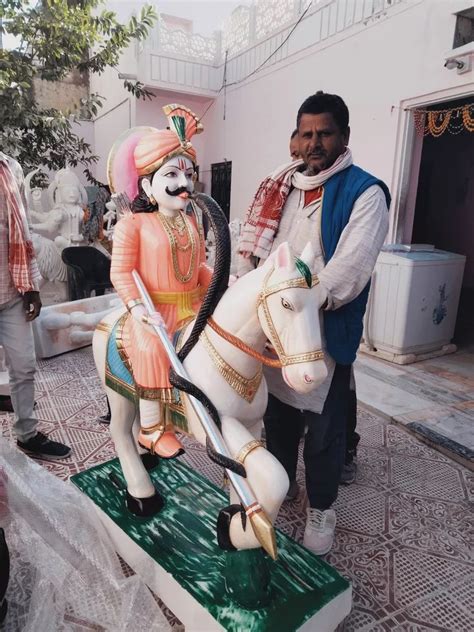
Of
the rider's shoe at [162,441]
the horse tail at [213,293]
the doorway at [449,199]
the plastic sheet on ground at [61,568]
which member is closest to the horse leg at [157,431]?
the rider's shoe at [162,441]

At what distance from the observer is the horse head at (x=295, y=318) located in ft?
3.61

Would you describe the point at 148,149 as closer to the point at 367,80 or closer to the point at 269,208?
the point at 269,208

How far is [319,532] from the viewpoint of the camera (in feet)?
5.87

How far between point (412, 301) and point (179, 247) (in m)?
3.10

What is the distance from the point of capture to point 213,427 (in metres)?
1.26

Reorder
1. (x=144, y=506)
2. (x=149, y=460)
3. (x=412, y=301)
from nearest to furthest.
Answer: (x=144, y=506) < (x=149, y=460) < (x=412, y=301)

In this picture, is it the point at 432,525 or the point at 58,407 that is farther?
the point at 58,407

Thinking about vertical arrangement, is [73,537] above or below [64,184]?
below

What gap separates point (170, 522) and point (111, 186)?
3.94ft

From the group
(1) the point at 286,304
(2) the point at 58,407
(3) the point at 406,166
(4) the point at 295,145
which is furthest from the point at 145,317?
(3) the point at 406,166

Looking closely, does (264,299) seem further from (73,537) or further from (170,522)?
(73,537)

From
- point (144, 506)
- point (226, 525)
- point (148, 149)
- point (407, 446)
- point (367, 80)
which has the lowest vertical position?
point (407, 446)

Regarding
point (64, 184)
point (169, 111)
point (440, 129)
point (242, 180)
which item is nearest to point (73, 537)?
point (169, 111)

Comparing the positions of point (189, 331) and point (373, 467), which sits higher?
point (189, 331)
